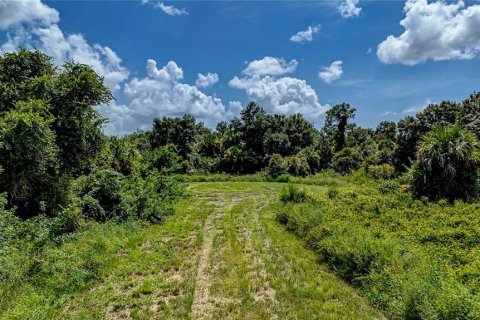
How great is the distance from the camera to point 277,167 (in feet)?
118

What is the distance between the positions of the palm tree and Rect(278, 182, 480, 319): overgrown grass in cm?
136

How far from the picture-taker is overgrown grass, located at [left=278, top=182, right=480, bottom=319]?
5.59m

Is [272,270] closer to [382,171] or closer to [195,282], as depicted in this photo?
[195,282]

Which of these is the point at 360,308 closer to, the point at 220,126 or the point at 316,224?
the point at 316,224

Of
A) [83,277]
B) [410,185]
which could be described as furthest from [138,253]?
[410,185]

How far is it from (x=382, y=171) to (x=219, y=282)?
25.0 metres

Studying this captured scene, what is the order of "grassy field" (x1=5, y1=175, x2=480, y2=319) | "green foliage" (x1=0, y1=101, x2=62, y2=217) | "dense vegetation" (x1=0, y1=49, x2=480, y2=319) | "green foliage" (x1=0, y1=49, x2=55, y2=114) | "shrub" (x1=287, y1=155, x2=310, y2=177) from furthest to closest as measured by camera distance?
"shrub" (x1=287, y1=155, x2=310, y2=177) < "green foliage" (x1=0, y1=49, x2=55, y2=114) < "green foliage" (x1=0, y1=101, x2=62, y2=217) < "dense vegetation" (x1=0, y1=49, x2=480, y2=319) < "grassy field" (x1=5, y1=175, x2=480, y2=319)

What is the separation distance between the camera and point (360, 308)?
629 cm

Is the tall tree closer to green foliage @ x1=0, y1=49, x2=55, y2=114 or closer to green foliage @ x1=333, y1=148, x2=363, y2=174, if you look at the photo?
green foliage @ x1=333, y1=148, x2=363, y2=174

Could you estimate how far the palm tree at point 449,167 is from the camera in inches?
536

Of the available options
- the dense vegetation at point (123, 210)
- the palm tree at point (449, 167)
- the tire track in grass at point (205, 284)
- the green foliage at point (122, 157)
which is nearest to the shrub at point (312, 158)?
the dense vegetation at point (123, 210)

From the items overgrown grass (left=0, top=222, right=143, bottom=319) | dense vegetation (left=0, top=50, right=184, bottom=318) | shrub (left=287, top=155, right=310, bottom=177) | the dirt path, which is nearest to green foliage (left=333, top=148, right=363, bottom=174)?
shrub (left=287, top=155, right=310, bottom=177)

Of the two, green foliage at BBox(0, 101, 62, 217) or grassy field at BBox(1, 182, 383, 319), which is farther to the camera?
green foliage at BBox(0, 101, 62, 217)

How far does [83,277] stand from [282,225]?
8.02 m
